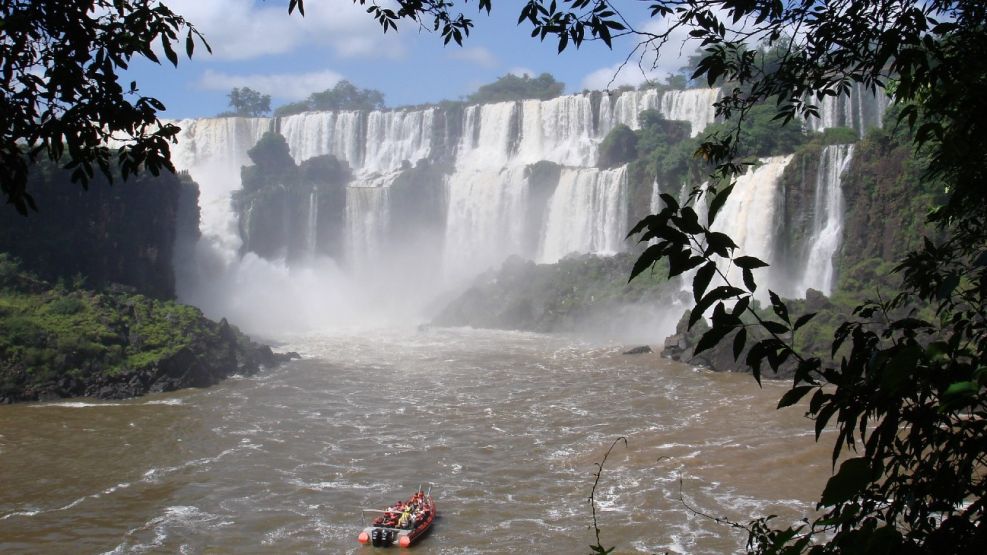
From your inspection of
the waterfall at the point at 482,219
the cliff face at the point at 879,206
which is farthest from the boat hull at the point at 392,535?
the waterfall at the point at 482,219

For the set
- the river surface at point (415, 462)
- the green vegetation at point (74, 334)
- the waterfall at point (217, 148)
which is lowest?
the river surface at point (415, 462)

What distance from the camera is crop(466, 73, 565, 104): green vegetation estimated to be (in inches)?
2589

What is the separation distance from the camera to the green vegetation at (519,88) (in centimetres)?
6575

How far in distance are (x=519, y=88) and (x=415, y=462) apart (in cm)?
5463

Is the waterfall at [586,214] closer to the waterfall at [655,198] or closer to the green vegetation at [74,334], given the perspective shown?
the waterfall at [655,198]

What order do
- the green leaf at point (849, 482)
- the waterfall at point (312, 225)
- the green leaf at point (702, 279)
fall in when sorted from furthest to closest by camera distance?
the waterfall at point (312, 225) → the green leaf at point (702, 279) → the green leaf at point (849, 482)

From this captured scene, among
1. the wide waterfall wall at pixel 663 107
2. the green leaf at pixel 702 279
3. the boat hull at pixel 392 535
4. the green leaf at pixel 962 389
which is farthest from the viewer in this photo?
the wide waterfall wall at pixel 663 107

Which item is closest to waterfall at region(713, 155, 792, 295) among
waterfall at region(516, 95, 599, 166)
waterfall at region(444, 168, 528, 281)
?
waterfall at region(444, 168, 528, 281)

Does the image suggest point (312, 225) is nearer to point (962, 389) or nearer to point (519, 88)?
point (519, 88)

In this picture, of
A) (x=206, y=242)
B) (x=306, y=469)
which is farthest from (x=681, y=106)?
(x=306, y=469)

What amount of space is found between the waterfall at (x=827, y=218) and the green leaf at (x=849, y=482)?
27367 millimetres

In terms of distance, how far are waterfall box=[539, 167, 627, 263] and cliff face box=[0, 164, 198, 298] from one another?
54.5 ft

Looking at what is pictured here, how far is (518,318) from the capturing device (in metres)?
34.1

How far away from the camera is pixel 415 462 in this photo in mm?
15531
